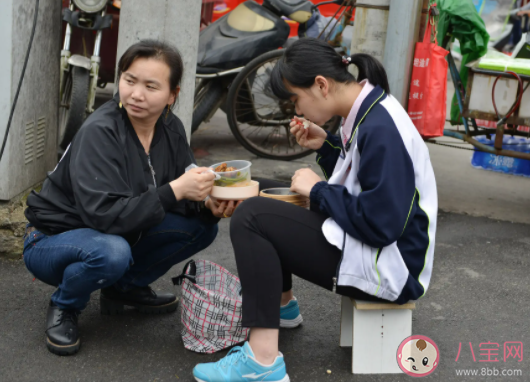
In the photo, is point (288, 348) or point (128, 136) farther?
point (288, 348)

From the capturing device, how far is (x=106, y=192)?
2.32 m

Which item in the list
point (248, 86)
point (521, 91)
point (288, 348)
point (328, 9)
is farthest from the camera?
point (328, 9)

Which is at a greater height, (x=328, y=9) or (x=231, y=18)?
(x=328, y=9)

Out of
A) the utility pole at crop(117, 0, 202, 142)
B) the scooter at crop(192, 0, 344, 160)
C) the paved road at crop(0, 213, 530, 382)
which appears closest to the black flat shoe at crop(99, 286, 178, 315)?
the paved road at crop(0, 213, 530, 382)

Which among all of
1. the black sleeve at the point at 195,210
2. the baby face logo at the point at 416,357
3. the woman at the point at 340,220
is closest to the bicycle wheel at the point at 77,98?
the black sleeve at the point at 195,210

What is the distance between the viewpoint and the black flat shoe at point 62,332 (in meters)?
2.53

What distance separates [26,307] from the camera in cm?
291

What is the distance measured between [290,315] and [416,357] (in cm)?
60

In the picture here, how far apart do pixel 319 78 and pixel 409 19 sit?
2293 mm

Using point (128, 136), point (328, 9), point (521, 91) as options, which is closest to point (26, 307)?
point (128, 136)

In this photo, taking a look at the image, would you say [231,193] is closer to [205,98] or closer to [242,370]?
[242,370]

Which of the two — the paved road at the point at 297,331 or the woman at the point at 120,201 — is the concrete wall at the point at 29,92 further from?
the woman at the point at 120,201

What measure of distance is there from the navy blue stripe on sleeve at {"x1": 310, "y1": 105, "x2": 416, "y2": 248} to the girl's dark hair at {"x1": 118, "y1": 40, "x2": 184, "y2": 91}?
83 centimetres

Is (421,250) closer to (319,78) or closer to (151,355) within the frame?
(319,78)
